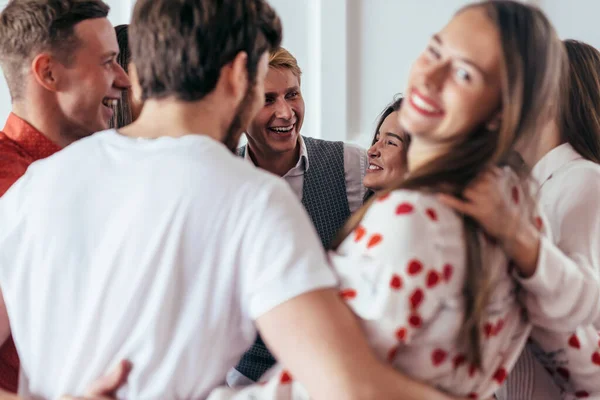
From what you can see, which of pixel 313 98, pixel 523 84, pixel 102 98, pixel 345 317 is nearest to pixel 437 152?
pixel 523 84

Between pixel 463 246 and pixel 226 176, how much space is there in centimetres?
34

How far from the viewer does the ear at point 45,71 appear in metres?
1.78

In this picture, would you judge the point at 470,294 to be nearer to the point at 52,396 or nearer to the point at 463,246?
the point at 463,246

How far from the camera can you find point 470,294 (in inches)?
42.4

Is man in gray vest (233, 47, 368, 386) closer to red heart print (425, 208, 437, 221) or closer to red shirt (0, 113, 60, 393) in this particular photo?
red shirt (0, 113, 60, 393)

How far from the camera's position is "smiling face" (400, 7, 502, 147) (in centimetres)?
111

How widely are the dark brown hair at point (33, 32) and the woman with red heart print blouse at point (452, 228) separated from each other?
958 mm

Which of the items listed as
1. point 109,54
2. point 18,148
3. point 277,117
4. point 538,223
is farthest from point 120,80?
point 538,223

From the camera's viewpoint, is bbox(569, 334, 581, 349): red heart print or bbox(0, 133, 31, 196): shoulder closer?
bbox(569, 334, 581, 349): red heart print

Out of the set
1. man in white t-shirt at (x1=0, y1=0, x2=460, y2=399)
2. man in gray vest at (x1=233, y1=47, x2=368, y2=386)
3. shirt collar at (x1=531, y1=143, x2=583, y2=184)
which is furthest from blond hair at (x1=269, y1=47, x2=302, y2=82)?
man in white t-shirt at (x1=0, y1=0, x2=460, y2=399)

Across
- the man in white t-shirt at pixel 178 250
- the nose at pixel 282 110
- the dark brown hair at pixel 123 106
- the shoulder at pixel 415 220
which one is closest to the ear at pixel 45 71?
the dark brown hair at pixel 123 106

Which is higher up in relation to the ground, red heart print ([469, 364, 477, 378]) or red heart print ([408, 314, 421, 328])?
red heart print ([408, 314, 421, 328])

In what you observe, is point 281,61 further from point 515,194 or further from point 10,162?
point 515,194

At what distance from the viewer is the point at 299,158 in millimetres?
2611
